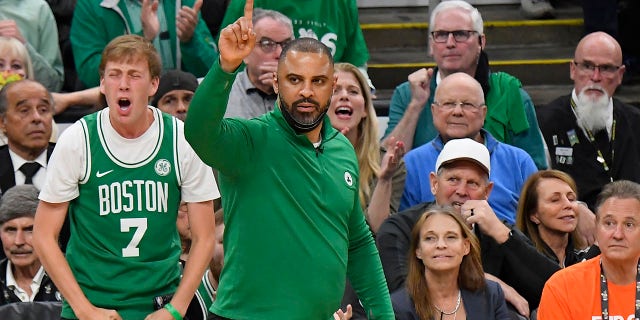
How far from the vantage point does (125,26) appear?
8.59 m

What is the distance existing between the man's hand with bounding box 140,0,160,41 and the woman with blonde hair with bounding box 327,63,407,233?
129 cm

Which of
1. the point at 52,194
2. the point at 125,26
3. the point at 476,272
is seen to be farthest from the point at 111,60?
the point at 125,26

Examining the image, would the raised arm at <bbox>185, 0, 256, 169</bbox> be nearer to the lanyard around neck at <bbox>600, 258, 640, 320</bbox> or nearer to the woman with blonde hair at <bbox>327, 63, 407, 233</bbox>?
the lanyard around neck at <bbox>600, 258, 640, 320</bbox>

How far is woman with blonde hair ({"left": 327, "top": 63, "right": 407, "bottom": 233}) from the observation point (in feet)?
24.5

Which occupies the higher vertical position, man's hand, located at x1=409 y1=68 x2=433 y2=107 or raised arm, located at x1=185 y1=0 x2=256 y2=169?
→ man's hand, located at x1=409 y1=68 x2=433 y2=107

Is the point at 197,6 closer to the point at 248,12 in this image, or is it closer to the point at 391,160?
the point at 391,160

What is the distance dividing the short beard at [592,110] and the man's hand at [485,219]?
192 centimetres

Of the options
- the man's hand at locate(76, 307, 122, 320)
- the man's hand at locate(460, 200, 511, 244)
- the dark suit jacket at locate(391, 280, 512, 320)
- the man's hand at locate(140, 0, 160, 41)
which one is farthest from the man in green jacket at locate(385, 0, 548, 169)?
the man's hand at locate(76, 307, 122, 320)

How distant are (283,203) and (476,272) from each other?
204cm

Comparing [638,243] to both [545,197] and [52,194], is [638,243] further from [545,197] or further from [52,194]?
[52,194]

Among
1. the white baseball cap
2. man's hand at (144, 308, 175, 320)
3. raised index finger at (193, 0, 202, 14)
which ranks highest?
raised index finger at (193, 0, 202, 14)

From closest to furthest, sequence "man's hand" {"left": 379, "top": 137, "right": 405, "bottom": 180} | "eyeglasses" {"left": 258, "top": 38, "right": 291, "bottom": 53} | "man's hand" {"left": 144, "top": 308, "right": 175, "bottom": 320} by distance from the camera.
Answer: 1. "man's hand" {"left": 144, "top": 308, "right": 175, "bottom": 320}
2. "man's hand" {"left": 379, "top": 137, "right": 405, "bottom": 180}
3. "eyeglasses" {"left": 258, "top": 38, "right": 291, "bottom": 53}

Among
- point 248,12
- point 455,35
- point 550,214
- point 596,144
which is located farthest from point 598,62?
point 248,12

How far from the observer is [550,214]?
7344mm
